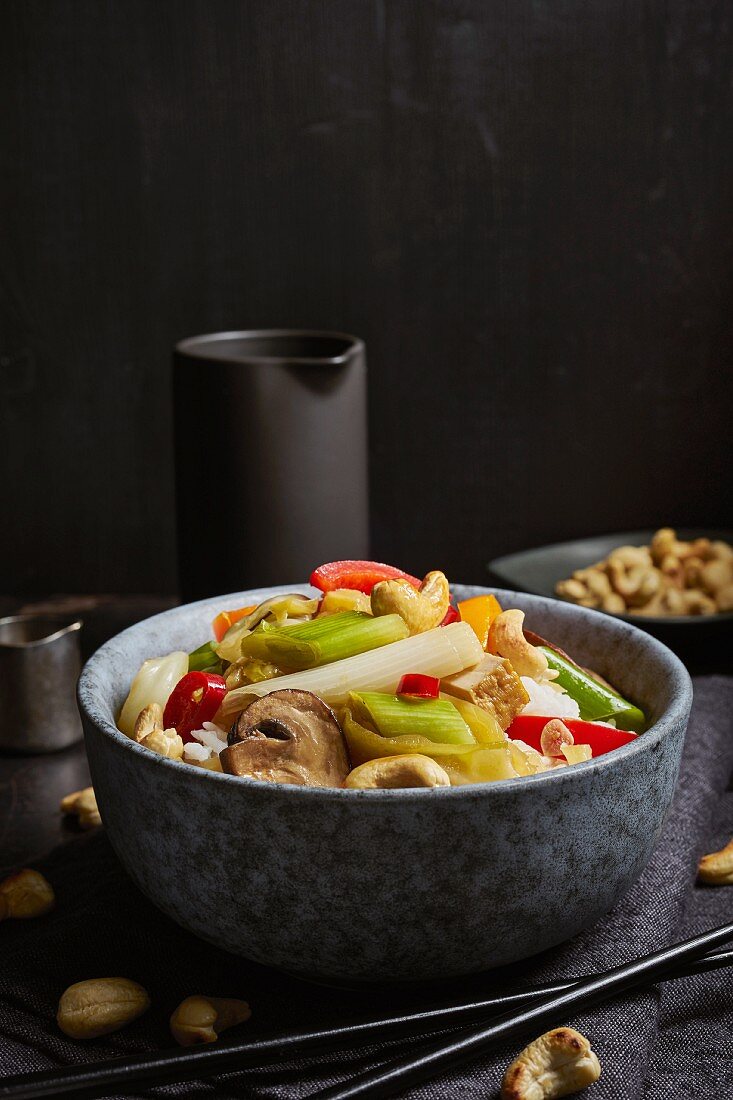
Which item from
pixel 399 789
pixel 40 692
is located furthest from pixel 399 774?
pixel 40 692

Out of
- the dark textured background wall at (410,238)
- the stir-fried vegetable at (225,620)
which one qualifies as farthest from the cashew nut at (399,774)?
the dark textured background wall at (410,238)

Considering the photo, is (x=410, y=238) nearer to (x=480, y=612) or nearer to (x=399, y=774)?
(x=480, y=612)

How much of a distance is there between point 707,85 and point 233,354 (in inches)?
36.0

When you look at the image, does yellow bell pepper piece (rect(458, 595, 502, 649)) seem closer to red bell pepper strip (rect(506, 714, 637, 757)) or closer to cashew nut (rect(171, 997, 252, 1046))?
red bell pepper strip (rect(506, 714, 637, 757))

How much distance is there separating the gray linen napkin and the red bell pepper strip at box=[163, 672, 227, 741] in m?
0.16

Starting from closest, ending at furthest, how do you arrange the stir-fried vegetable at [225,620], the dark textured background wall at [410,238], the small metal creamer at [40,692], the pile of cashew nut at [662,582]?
the stir-fried vegetable at [225,620] < the small metal creamer at [40,692] < the pile of cashew nut at [662,582] < the dark textured background wall at [410,238]

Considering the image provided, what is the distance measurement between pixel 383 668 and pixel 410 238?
1.28m

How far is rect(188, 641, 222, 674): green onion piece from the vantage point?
3.52ft

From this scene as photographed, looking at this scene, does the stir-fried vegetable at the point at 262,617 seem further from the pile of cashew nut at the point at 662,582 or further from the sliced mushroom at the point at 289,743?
the pile of cashew nut at the point at 662,582

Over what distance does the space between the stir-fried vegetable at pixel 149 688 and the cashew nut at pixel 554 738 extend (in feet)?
1.10

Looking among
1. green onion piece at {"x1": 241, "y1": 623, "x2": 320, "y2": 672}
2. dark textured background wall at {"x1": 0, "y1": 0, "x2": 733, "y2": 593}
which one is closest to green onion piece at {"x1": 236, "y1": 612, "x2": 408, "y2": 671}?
green onion piece at {"x1": 241, "y1": 623, "x2": 320, "y2": 672}

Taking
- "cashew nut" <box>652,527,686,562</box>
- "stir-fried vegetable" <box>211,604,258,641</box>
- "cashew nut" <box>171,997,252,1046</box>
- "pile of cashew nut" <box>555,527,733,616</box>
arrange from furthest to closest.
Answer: "cashew nut" <box>652,527,686,562</box>
"pile of cashew nut" <box>555,527,733,616</box>
"stir-fried vegetable" <box>211,604,258,641</box>
"cashew nut" <box>171,997,252,1046</box>

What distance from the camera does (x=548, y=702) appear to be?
3.22 feet

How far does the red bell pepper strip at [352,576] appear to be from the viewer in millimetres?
1096
